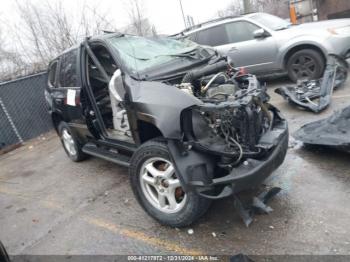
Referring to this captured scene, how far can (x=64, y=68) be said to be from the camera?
494 centimetres

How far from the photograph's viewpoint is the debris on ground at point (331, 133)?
3.59 m

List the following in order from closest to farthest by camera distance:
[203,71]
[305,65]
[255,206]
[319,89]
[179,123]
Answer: [179,123] < [255,206] < [203,71] < [319,89] < [305,65]

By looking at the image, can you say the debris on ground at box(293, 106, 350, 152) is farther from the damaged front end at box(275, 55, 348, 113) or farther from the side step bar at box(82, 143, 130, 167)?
the side step bar at box(82, 143, 130, 167)

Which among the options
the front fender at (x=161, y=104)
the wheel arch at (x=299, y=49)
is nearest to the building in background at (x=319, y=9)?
the wheel arch at (x=299, y=49)

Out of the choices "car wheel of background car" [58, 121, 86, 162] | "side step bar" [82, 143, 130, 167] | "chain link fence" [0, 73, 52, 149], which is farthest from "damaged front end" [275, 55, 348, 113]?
"chain link fence" [0, 73, 52, 149]

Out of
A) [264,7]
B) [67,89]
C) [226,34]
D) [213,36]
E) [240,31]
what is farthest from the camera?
[264,7]

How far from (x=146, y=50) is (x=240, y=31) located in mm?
4170

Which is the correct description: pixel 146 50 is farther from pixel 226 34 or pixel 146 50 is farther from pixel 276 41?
pixel 226 34

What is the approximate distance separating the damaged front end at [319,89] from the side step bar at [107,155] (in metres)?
3.27

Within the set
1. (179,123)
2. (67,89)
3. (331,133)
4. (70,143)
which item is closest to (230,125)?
(179,123)

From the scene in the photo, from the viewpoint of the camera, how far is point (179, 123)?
2781 mm

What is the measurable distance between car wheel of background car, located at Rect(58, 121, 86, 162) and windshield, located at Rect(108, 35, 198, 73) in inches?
73.7

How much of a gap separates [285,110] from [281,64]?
1.73 metres

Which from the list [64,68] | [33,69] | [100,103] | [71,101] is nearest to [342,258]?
[100,103]
